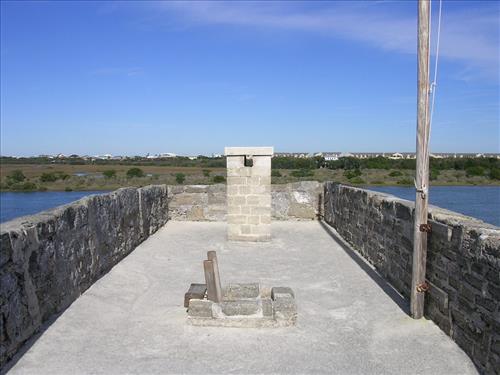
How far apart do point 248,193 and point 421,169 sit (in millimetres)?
5517

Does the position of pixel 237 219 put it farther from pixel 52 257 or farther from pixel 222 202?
pixel 52 257

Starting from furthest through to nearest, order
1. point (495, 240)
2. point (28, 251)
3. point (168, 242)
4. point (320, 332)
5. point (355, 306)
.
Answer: point (168, 242) < point (355, 306) < point (320, 332) < point (28, 251) < point (495, 240)

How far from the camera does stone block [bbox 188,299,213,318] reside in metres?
5.02

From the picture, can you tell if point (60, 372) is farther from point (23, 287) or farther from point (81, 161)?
point (81, 161)

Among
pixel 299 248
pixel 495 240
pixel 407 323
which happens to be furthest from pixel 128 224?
pixel 495 240

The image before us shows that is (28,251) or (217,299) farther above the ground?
(28,251)

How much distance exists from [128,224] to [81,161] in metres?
56.0

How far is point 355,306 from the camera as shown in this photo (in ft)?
18.7

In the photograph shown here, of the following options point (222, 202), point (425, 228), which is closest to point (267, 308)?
point (425, 228)

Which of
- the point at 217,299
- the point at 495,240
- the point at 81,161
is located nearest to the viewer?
the point at 495,240

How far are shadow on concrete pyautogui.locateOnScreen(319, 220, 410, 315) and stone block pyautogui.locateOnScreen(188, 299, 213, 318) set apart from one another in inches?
88.0

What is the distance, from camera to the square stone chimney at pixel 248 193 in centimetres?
1008

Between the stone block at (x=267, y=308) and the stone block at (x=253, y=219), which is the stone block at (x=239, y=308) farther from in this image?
the stone block at (x=253, y=219)

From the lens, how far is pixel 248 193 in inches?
402
